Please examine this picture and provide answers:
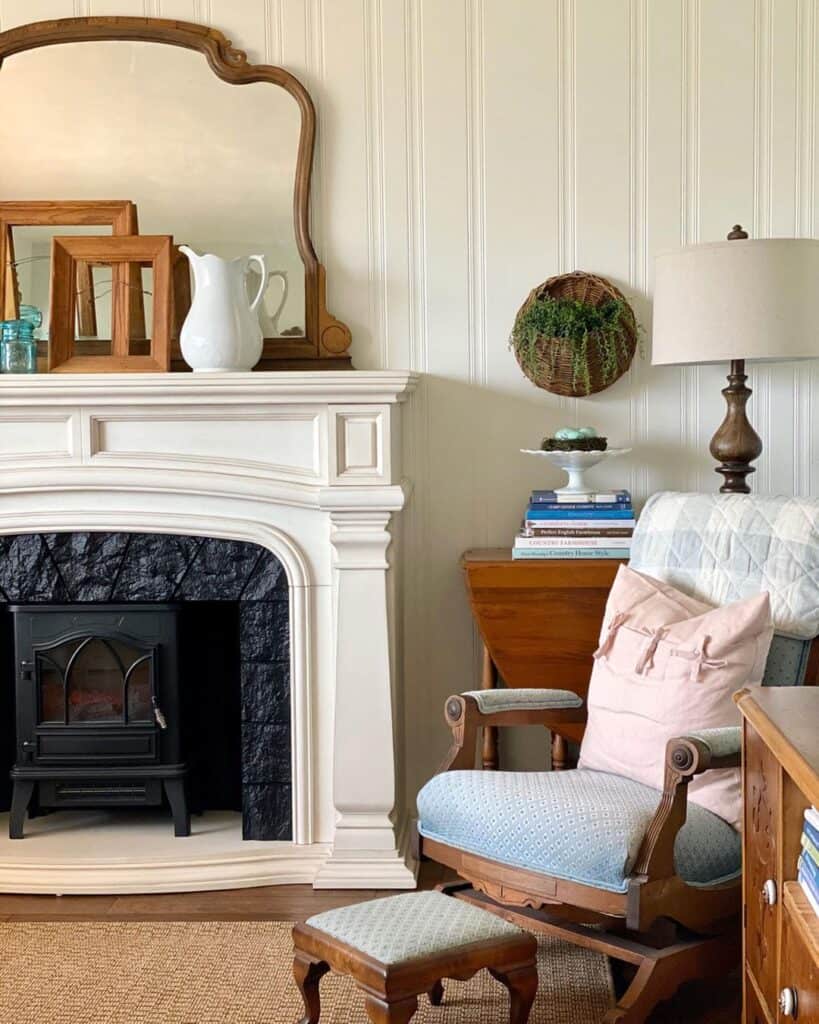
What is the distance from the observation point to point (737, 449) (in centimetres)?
309

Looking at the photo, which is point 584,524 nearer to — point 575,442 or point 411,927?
point 575,442

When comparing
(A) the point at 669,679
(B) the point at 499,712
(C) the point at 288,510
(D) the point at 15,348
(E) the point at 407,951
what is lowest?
(E) the point at 407,951

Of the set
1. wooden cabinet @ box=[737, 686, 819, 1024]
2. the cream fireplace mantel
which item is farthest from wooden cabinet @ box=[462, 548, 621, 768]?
wooden cabinet @ box=[737, 686, 819, 1024]

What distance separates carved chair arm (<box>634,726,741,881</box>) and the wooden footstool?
0.83 ft

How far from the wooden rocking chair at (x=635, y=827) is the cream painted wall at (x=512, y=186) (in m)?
0.61

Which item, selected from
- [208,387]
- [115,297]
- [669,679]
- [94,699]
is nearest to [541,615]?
[669,679]

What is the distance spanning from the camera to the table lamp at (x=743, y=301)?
289 centimetres

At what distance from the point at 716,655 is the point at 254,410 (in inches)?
49.5

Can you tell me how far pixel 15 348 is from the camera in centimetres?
320

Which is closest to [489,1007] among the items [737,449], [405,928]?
[405,928]

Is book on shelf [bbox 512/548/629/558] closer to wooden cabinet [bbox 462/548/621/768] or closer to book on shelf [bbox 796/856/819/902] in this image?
wooden cabinet [bbox 462/548/621/768]

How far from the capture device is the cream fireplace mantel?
10.1ft

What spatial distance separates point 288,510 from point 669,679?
1.08 metres

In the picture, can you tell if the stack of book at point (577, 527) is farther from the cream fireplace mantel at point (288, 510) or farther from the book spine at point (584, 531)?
the cream fireplace mantel at point (288, 510)
